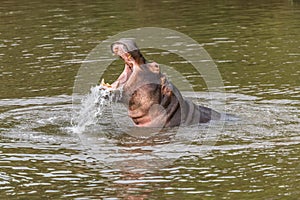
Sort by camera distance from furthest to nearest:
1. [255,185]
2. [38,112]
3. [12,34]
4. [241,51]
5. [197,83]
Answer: [12,34] < [241,51] < [197,83] < [38,112] < [255,185]

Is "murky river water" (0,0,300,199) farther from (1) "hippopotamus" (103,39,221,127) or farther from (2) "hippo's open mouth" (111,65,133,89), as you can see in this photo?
(2) "hippo's open mouth" (111,65,133,89)

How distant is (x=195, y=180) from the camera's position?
8.72 meters

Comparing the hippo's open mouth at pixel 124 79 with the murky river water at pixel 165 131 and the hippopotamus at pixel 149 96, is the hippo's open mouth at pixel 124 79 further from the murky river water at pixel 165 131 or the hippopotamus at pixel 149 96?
the murky river water at pixel 165 131

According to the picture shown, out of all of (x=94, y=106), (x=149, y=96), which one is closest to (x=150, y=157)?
(x=149, y=96)

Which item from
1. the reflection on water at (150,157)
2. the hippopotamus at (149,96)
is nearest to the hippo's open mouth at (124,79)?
the hippopotamus at (149,96)

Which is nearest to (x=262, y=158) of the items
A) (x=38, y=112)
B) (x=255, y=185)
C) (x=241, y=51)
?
(x=255, y=185)

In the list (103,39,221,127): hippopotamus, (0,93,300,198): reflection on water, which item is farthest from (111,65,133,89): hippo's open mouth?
(0,93,300,198): reflection on water

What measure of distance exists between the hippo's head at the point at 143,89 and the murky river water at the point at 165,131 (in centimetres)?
28

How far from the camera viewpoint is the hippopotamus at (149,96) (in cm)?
1065

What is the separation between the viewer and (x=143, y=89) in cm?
1089

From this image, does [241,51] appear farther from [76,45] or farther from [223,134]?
[223,134]

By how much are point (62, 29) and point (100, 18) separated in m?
1.61

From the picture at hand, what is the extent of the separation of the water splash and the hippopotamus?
10 cm

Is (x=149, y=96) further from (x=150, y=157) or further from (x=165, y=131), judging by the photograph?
(x=150, y=157)
